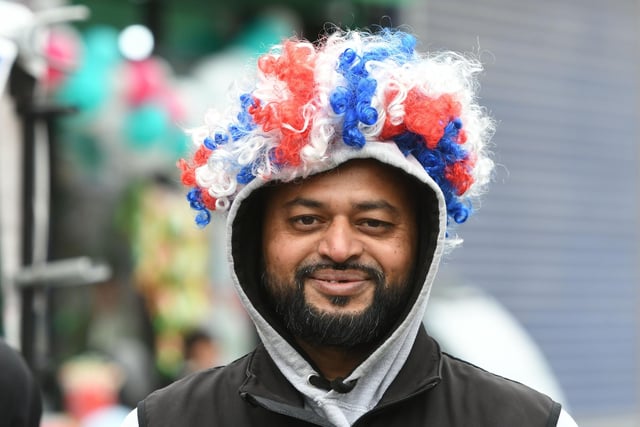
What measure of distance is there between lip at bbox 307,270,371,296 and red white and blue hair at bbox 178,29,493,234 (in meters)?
0.23

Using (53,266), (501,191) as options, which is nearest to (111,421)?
(53,266)

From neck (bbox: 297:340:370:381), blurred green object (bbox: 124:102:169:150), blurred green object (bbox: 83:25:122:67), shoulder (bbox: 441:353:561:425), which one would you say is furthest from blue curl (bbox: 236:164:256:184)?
blurred green object (bbox: 124:102:169:150)

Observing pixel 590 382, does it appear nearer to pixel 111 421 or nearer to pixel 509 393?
pixel 111 421

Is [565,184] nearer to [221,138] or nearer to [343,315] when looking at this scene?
[221,138]

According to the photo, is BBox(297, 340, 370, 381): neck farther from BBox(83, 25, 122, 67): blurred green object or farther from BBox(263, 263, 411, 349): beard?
BBox(83, 25, 122, 67): blurred green object

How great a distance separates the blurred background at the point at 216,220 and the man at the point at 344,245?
0.49 meters

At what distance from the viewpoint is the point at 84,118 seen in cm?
599

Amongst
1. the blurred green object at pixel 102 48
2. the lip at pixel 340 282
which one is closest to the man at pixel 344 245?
the lip at pixel 340 282

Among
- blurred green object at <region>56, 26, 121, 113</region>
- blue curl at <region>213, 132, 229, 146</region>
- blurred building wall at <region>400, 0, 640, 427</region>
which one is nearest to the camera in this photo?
blue curl at <region>213, 132, 229, 146</region>

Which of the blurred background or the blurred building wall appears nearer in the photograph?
the blurred background

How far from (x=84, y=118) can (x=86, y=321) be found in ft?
4.03

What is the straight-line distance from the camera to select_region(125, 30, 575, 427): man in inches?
100

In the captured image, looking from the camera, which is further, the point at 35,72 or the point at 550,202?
the point at 550,202

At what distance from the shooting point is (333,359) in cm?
264
